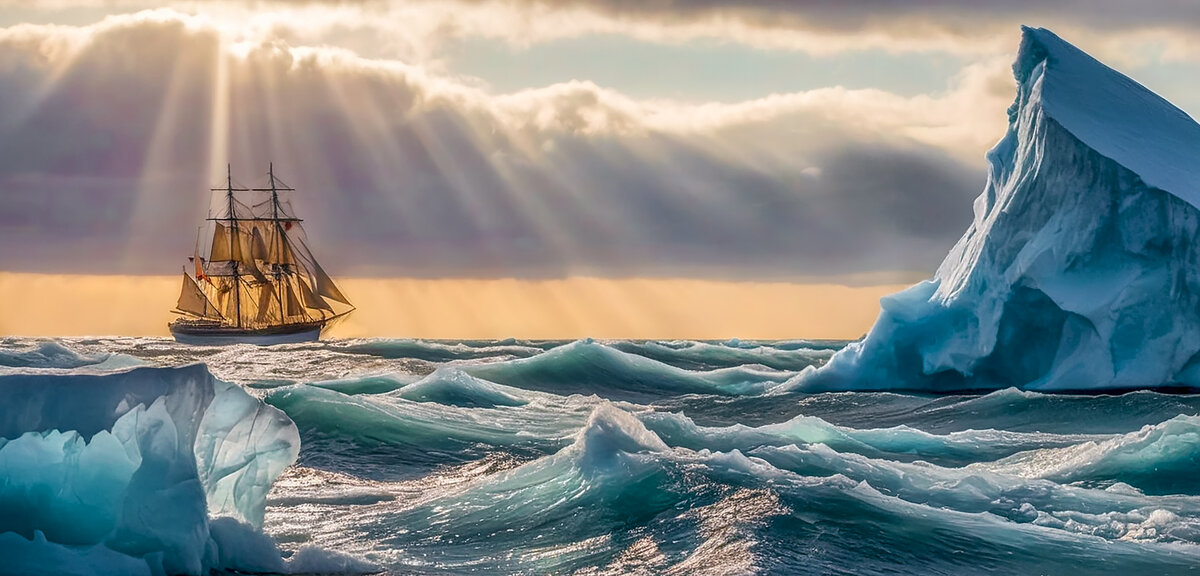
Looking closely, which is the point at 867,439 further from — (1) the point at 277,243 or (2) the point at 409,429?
(1) the point at 277,243

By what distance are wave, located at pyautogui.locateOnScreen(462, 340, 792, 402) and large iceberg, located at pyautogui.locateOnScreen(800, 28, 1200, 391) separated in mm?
7184

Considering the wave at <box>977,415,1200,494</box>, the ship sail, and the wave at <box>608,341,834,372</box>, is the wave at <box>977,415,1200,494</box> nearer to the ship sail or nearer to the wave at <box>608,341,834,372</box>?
the wave at <box>608,341,834,372</box>

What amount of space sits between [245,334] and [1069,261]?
10019 centimetres

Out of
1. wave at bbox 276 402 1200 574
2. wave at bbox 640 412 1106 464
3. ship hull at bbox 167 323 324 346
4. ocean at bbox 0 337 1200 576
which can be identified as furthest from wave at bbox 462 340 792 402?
ship hull at bbox 167 323 324 346

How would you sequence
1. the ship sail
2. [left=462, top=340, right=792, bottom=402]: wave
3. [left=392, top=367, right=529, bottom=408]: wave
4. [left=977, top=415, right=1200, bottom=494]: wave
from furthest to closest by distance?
the ship sail < [left=462, top=340, right=792, bottom=402]: wave < [left=392, top=367, right=529, bottom=408]: wave < [left=977, top=415, right=1200, bottom=494]: wave

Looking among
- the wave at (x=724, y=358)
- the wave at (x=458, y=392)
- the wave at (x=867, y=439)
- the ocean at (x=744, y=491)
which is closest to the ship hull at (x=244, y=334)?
the wave at (x=724, y=358)

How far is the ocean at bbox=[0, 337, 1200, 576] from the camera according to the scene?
460 inches

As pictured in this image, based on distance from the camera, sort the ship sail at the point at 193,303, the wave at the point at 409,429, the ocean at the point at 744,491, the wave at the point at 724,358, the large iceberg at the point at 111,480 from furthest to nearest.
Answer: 1. the ship sail at the point at 193,303
2. the wave at the point at 724,358
3. the wave at the point at 409,429
4. the ocean at the point at 744,491
5. the large iceberg at the point at 111,480

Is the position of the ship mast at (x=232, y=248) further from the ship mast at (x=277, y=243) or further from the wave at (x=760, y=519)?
the wave at (x=760, y=519)

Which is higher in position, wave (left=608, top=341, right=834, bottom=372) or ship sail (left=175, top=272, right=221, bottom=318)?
ship sail (left=175, top=272, right=221, bottom=318)

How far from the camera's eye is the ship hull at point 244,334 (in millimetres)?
119562

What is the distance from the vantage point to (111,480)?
9.72 m

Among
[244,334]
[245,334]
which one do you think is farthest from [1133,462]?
[244,334]

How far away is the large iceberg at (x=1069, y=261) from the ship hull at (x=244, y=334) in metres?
93.1
